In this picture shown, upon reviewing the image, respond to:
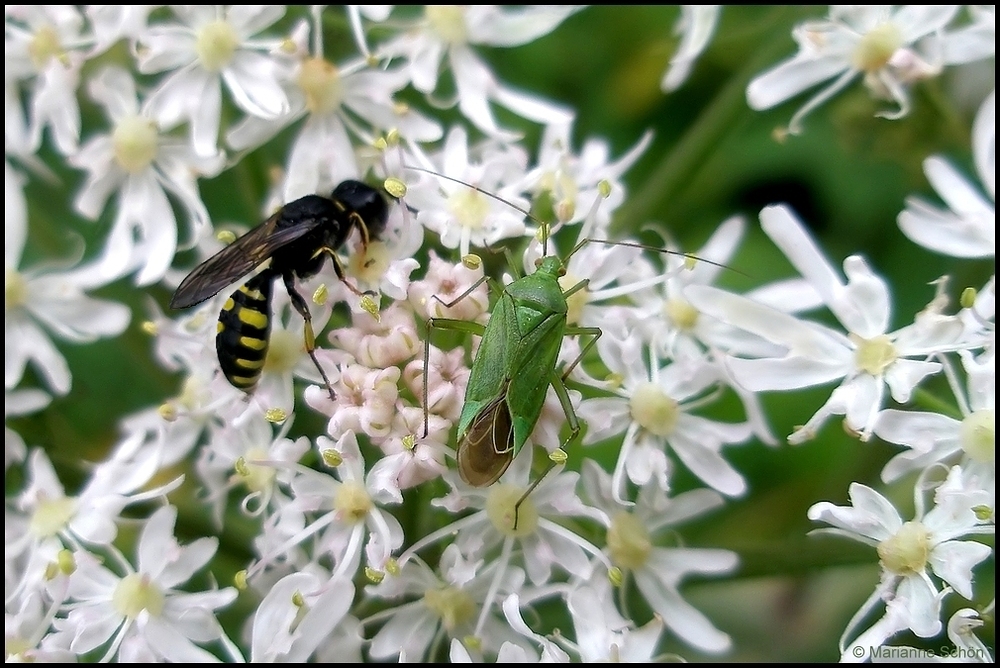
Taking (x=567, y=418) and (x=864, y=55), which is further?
(x=864, y=55)

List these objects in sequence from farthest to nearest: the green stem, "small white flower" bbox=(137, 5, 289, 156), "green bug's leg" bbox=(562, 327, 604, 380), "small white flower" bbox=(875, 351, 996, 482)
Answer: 1. the green stem
2. "small white flower" bbox=(137, 5, 289, 156)
3. "green bug's leg" bbox=(562, 327, 604, 380)
4. "small white flower" bbox=(875, 351, 996, 482)

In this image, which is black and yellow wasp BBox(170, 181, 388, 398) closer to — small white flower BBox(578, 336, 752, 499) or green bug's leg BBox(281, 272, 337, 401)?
green bug's leg BBox(281, 272, 337, 401)

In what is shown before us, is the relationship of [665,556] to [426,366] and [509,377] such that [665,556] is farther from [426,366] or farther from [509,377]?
[426,366]

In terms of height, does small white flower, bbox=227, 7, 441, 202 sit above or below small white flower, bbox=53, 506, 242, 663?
above

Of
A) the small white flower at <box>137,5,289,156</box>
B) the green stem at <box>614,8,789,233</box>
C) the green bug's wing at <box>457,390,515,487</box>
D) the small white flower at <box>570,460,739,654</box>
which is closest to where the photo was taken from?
the green bug's wing at <box>457,390,515,487</box>

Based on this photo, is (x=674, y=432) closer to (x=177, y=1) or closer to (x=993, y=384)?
(x=993, y=384)

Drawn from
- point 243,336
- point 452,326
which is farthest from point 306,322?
point 452,326

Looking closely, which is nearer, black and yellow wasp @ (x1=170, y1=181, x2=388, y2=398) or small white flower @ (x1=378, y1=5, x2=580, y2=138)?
black and yellow wasp @ (x1=170, y1=181, x2=388, y2=398)

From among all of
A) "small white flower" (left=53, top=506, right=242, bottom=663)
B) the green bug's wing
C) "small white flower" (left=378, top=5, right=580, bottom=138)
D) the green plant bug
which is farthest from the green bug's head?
"small white flower" (left=53, top=506, right=242, bottom=663)
